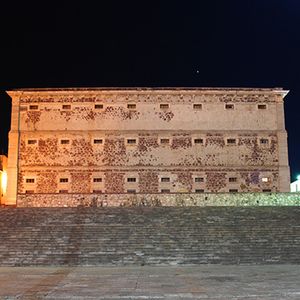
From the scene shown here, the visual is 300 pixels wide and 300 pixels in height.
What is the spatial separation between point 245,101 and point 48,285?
948 inches

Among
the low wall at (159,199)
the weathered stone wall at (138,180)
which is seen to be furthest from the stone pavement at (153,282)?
the weathered stone wall at (138,180)

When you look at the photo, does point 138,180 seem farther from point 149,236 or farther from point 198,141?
point 149,236

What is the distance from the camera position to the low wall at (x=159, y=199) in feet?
95.3

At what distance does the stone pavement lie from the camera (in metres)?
12.5

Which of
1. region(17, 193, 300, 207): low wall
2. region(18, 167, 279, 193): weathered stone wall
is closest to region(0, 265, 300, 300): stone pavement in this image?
region(17, 193, 300, 207): low wall

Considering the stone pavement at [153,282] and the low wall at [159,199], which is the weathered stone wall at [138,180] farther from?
the stone pavement at [153,282]

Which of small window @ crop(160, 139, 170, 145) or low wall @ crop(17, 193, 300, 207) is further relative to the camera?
small window @ crop(160, 139, 170, 145)

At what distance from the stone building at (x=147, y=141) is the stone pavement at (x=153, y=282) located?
14786 mm

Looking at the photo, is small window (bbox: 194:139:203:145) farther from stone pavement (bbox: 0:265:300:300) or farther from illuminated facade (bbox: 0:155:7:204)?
stone pavement (bbox: 0:265:300:300)

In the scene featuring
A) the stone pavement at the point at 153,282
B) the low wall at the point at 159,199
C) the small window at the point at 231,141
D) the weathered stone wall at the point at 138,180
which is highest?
the small window at the point at 231,141

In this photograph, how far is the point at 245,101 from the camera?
35281mm

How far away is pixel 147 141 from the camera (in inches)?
1359

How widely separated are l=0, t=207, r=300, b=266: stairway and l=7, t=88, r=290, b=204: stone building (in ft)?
26.3

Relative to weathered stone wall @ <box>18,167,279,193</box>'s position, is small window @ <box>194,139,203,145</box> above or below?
above
